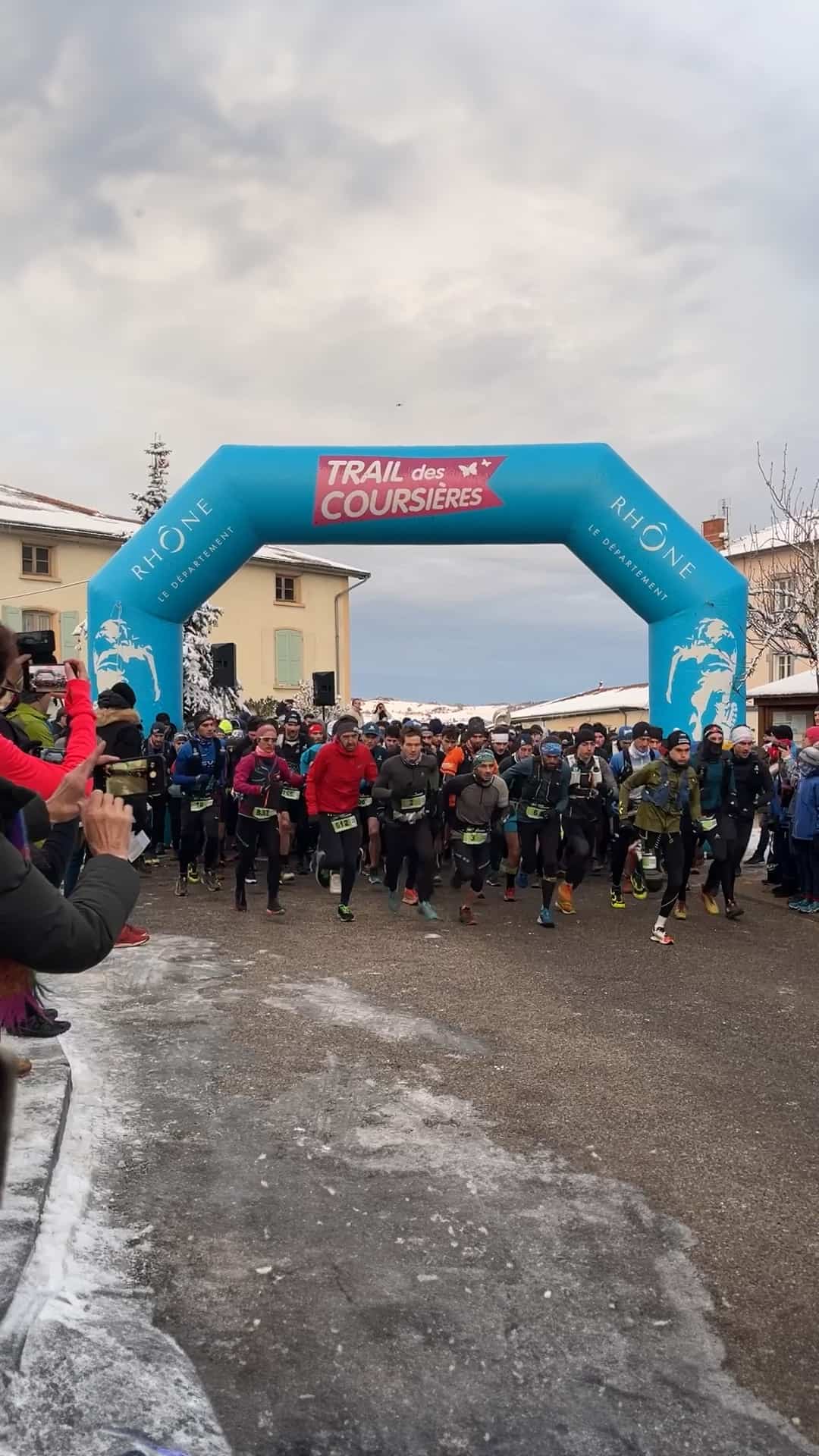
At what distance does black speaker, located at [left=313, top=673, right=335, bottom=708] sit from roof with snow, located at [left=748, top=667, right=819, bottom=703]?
1266 cm

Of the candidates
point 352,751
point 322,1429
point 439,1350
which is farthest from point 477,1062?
point 352,751

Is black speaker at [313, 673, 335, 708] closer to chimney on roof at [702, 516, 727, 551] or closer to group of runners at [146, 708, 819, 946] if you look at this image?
group of runners at [146, 708, 819, 946]

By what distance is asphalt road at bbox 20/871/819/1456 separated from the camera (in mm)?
2756

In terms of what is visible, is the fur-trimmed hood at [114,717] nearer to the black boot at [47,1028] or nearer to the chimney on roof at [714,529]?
the black boot at [47,1028]

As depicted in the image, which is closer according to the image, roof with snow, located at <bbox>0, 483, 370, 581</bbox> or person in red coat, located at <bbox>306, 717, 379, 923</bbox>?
person in red coat, located at <bbox>306, 717, 379, 923</bbox>

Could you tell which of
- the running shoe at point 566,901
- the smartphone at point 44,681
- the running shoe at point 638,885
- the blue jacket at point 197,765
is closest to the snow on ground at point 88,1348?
the smartphone at point 44,681

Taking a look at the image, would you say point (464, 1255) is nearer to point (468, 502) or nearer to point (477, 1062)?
point (477, 1062)

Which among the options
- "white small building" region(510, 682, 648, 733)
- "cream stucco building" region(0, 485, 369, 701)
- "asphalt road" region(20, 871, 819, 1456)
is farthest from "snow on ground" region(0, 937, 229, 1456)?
"white small building" region(510, 682, 648, 733)

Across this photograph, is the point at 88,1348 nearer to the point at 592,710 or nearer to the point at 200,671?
the point at 200,671

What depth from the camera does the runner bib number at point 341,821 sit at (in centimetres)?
978

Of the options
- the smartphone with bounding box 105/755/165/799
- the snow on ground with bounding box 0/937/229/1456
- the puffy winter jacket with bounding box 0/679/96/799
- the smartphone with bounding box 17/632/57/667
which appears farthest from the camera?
the smartphone with bounding box 105/755/165/799

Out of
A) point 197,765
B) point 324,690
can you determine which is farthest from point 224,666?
point 197,765

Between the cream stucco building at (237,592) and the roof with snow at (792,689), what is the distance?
52.1 ft

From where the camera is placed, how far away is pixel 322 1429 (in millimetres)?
2615
